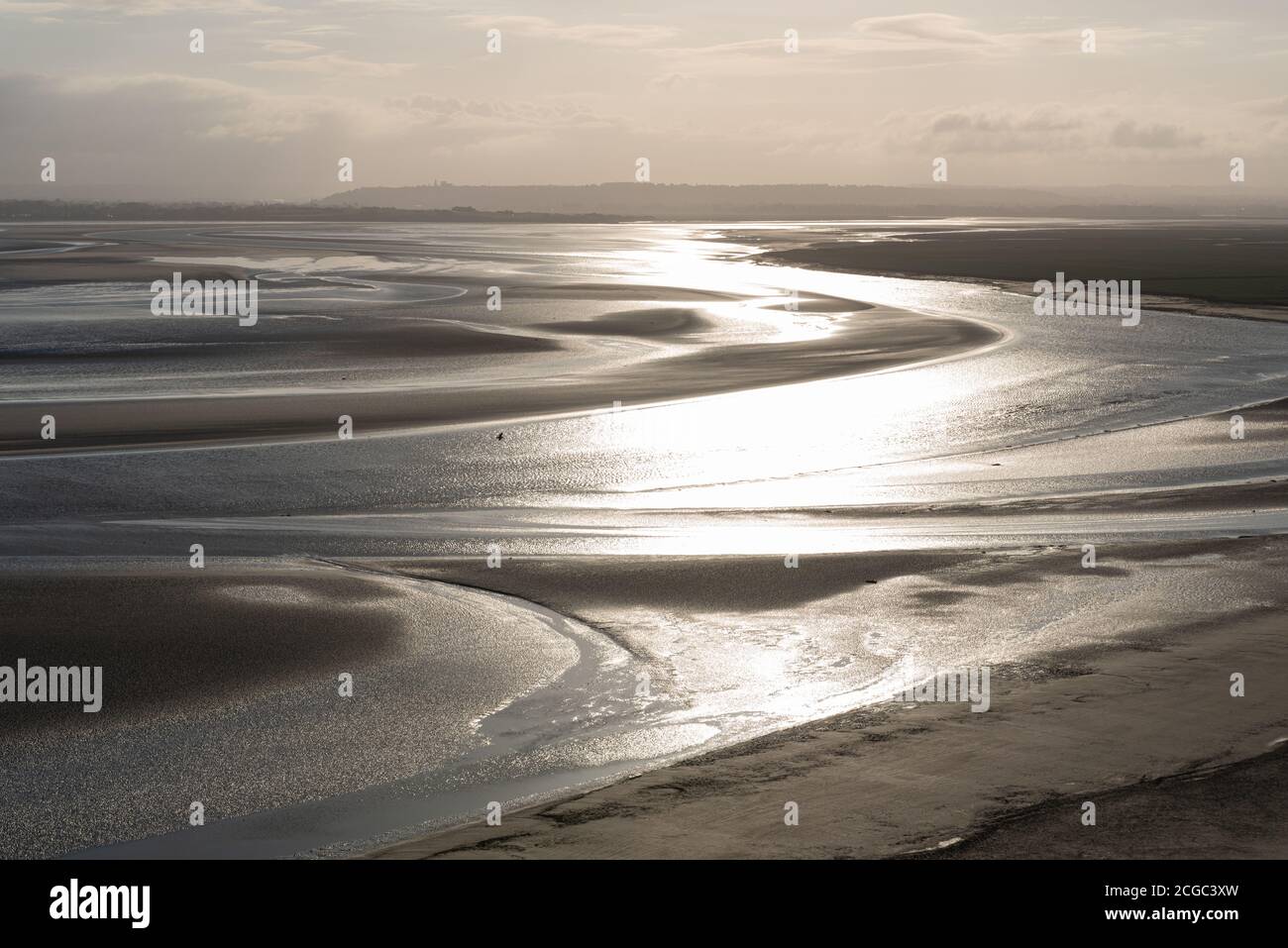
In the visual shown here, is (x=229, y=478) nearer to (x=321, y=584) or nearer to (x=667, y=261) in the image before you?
(x=321, y=584)

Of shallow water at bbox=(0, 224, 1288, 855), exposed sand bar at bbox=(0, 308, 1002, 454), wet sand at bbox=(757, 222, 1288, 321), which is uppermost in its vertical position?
wet sand at bbox=(757, 222, 1288, 321)

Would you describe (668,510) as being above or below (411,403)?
below

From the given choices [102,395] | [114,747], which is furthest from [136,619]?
[102,395]

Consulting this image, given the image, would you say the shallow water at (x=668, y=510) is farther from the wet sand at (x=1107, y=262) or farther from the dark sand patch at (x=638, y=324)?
the wet sand at (x=1107, y=262)

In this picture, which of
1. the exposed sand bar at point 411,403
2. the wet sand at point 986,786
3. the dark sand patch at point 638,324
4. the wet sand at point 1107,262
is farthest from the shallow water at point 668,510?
the wet sand at point 1107,262

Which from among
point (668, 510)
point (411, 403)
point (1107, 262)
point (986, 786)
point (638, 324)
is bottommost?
point (986, 786)

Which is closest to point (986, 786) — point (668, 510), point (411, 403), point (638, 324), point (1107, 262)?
point (668, 510)

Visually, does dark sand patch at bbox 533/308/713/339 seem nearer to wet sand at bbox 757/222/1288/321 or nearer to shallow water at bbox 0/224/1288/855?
shallow water at bbox 0/224/1288/855

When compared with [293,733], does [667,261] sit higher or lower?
higher

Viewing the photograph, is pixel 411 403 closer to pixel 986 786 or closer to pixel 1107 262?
pixel 986 786

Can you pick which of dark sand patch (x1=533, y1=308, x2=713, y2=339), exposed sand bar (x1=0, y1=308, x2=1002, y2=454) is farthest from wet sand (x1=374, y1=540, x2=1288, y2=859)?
dark sand patch (x1=533, y1=308, x2=713, y2=339)
